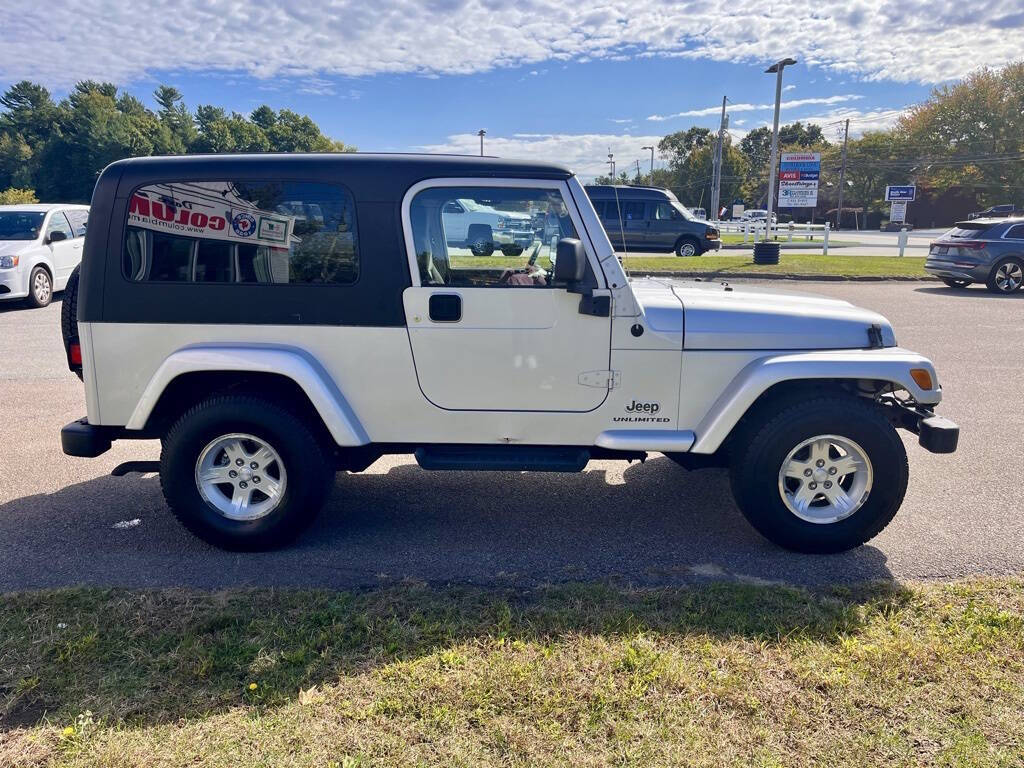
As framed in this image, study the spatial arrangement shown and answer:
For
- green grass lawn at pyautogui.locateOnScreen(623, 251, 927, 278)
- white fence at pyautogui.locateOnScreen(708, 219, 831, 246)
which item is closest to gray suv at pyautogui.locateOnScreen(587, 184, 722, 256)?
green grass lawn at pyautogui.locateOnScreen(623, 251, 927, 278)

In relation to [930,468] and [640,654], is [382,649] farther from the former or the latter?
[930,468]

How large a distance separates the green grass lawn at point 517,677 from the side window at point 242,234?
162cm

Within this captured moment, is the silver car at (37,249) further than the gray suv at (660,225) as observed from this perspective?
No

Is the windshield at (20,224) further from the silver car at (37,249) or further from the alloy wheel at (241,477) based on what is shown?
the alloy wheel at (241,477)

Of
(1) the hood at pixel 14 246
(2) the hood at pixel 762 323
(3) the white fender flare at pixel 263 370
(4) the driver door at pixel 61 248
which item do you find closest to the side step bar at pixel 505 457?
(3) the white fender flare at pixel 263 370

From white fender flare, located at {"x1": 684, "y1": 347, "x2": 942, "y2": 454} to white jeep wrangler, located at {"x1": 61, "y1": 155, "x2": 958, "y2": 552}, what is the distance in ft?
0.04

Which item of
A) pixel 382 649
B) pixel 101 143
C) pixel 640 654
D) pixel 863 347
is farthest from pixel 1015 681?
pixel 101 143

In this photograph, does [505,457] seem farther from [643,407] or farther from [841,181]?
[841,181]

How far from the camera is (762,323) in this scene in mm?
3832

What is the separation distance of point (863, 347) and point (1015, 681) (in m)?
1.75

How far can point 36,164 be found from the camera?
7331 centimetres

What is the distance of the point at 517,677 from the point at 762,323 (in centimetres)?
221

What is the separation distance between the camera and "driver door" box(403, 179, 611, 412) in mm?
3754

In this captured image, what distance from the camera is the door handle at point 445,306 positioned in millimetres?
3748
